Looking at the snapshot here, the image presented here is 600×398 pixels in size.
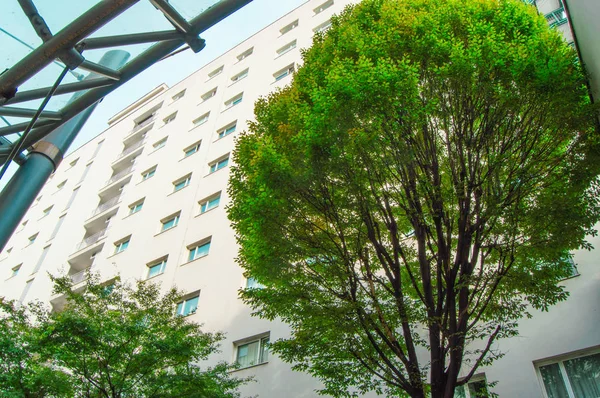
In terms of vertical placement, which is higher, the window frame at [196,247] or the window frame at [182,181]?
the window frame at [182,181]

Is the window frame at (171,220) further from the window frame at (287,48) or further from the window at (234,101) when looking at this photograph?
the window frame at (287,48)

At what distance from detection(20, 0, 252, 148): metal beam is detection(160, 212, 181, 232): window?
66.0ft

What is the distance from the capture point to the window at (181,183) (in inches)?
1022

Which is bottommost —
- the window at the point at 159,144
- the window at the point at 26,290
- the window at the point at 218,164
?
the window at the point at 26,290

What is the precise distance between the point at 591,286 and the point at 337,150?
7.38m

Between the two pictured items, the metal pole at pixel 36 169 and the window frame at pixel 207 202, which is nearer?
the metal pole at pixel 36 169

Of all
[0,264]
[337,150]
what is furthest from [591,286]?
[0,264]

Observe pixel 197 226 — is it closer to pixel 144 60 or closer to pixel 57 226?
pixel 57 226

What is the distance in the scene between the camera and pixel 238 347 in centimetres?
1659

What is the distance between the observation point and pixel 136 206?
28.2m

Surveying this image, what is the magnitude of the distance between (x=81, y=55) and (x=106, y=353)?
9718 millimetres

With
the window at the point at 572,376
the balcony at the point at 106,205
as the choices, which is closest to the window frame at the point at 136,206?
the balcony at the point at 106,205

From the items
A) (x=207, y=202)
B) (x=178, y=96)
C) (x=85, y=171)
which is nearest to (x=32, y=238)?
(x=85, y=171)

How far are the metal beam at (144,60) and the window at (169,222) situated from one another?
2012 cm
